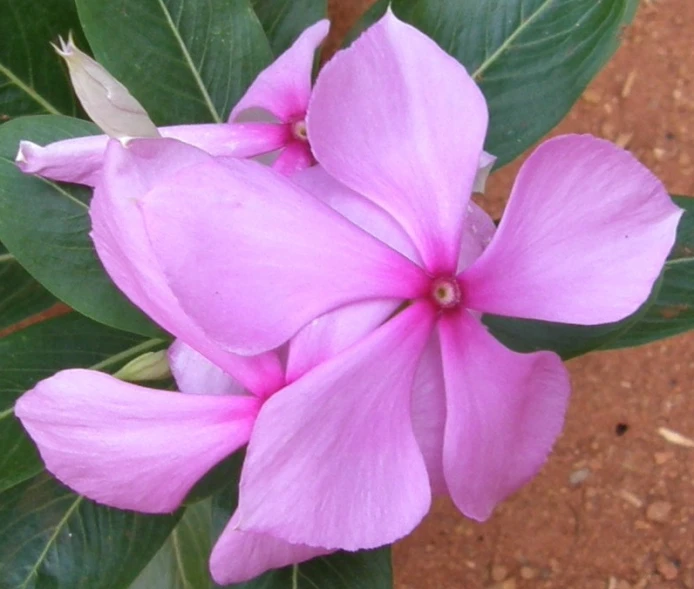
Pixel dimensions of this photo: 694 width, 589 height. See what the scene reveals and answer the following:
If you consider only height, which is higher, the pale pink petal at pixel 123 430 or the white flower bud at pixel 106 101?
the white flower bud at pixel 106 101

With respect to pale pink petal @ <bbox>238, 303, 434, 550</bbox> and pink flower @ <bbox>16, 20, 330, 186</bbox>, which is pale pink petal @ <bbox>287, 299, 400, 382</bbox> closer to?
pale pink petal @ <bbox>238, 303, 434, 550</bbox>

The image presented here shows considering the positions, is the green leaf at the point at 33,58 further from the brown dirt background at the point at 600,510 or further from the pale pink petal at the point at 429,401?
the brown dirt background at the point at 600,510

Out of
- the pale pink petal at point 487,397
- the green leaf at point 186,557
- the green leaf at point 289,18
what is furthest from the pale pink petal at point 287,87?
the green leaf at point 186,557

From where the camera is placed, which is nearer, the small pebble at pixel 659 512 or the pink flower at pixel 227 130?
the pink flower at pixel 227 130

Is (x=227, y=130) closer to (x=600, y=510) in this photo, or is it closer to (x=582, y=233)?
(x=582, y=233)

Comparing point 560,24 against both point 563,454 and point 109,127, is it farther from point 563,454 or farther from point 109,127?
point 563,454
